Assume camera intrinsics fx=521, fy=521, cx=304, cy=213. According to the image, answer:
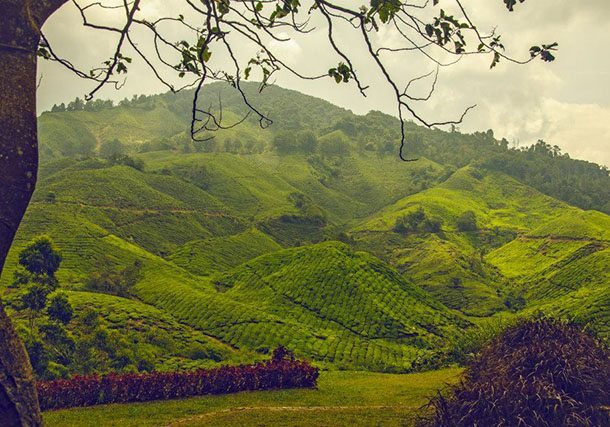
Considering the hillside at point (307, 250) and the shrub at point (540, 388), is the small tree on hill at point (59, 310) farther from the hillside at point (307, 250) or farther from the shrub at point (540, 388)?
the shrub at point (540, 388)

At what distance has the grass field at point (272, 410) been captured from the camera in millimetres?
15039

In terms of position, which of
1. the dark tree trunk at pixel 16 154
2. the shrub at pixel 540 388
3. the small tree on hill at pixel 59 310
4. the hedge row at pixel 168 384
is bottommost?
the small tree on hill at pixel 59 310

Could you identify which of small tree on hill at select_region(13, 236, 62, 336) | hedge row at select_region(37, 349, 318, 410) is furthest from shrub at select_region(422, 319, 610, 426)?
small tree on hill at select_region(13, 236, 62, 336)

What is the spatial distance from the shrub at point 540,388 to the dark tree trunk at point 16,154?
10099 mm

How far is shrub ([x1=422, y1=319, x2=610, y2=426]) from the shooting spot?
36.0 feet

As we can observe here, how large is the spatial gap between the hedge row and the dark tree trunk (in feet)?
52.3

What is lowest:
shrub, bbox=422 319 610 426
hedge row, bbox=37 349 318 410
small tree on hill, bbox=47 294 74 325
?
small tree on hill, bbox=47 294 74 325

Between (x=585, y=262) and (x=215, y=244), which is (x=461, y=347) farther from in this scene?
(x=215, y=244)

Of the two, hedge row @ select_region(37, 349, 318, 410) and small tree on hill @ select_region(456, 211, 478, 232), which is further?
small tree on hill @ select_region(456, 211, 478, 232)

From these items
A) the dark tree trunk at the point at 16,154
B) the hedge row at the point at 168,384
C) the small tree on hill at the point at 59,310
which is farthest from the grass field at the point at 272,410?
the small tree on hill at the point at 59,310

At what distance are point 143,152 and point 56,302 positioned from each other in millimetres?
122740

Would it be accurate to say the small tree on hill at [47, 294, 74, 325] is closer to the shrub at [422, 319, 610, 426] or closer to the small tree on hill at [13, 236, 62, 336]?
the small tree on hill at [13, 236, 62, 336]

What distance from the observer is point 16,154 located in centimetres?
318

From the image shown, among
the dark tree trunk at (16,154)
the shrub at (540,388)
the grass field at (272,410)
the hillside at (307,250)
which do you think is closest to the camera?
the dark tree trunk at (16,154)
